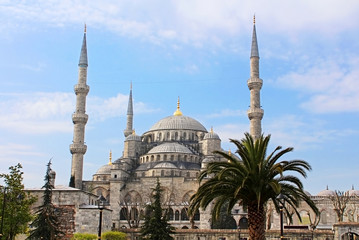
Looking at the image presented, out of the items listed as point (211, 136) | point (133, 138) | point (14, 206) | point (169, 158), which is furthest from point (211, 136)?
point (14, 206)

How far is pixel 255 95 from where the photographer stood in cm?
5019

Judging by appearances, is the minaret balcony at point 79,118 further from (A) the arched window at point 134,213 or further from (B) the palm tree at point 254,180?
(B) the palm tree at point 254,180

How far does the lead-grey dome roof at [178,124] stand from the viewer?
63531 millimetres

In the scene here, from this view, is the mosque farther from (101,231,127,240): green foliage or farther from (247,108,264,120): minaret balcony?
(101,231,127,240): green foliage

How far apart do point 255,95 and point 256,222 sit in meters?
35.6

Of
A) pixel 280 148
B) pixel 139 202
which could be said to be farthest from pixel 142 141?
pixel 280 148

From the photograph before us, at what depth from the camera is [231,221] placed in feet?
153

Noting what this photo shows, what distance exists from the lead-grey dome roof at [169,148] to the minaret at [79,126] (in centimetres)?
959

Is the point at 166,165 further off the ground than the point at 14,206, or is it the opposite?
the point at 166,165

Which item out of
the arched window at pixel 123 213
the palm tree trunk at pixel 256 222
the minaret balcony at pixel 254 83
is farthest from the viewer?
the arched window at pixel 123 213

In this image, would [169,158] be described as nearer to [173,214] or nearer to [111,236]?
[173,214]

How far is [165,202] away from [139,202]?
130 inches

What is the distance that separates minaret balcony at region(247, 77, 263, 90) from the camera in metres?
49.9

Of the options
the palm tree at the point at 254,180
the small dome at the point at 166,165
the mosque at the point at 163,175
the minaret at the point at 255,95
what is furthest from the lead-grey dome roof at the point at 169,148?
the palm tree at the point at 254,180
